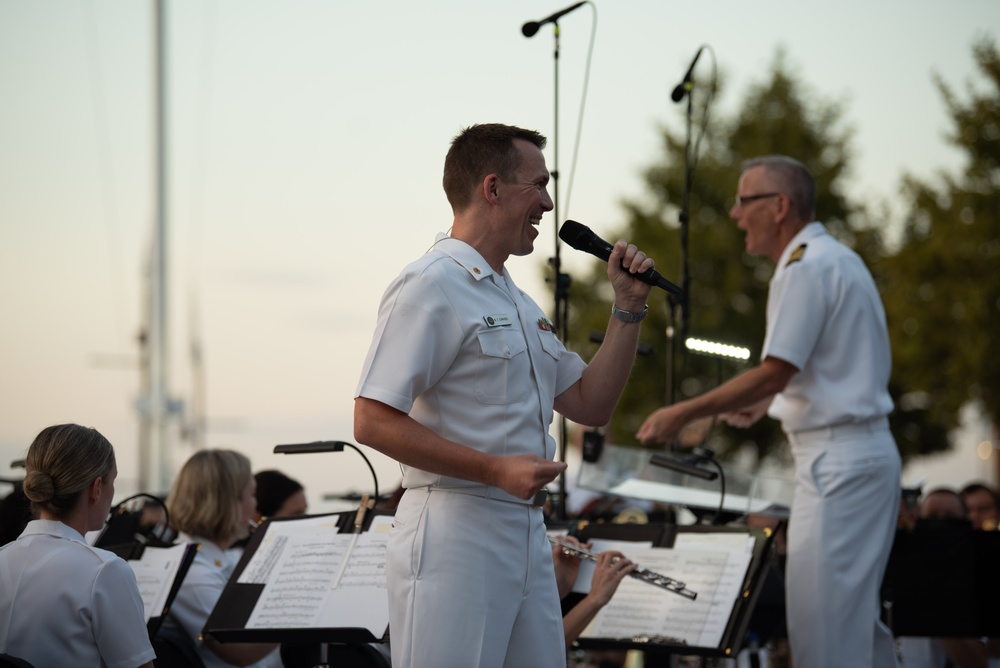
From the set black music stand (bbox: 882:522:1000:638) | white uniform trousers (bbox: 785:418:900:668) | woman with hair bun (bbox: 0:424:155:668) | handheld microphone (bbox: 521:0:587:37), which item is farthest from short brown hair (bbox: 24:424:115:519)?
black music stand (bbox: 882:522:1000:638)

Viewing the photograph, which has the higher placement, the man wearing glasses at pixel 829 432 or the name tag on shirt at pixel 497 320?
the name tag on shirt at pixel 497 320

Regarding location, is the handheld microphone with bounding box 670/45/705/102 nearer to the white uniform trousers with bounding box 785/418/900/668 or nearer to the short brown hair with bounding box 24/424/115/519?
the white uniform trousers with bounding box 785/418/900/668

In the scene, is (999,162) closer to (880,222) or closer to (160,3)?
(880,222)

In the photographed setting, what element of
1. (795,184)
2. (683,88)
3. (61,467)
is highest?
(683,88)

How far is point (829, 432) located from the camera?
4.36 meters

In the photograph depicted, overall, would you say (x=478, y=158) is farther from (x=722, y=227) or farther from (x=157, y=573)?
(x=722, y=227)

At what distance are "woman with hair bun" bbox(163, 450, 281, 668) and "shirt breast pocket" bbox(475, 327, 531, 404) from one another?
2.31m

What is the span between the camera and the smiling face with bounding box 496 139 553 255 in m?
3.00

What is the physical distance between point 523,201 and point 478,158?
0.17m

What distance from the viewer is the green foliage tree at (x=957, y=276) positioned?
16266 mm

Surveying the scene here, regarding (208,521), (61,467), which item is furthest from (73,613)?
(208,521)

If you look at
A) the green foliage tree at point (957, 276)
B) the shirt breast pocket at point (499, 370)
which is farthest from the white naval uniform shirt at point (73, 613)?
the green foliage tree at point (957, 276)

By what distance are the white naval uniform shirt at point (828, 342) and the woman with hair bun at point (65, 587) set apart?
97.3 inches

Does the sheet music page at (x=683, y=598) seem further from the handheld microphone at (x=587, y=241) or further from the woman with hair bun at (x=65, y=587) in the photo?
the woman with hair bun at (x=65, y=587)
